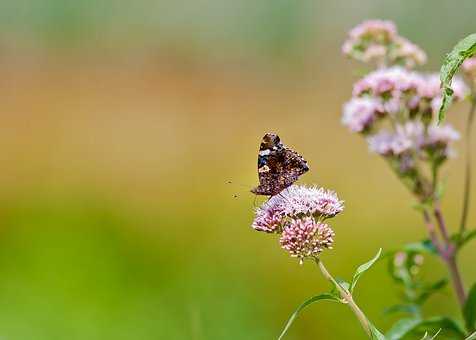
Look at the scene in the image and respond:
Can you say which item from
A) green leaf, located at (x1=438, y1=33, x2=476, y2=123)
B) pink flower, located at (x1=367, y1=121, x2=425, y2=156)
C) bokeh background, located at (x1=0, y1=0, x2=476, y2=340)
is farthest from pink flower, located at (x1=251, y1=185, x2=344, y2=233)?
pink flower, located at (x1=367, y1=121, x2=425, y2=156)

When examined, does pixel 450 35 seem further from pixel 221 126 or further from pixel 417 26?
pixel 221 126

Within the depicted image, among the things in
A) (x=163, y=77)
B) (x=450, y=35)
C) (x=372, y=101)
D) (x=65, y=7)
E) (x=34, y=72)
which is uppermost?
(x=65, y=7)

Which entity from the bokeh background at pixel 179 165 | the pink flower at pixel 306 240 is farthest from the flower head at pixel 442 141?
the pink flower at pixel 306 240

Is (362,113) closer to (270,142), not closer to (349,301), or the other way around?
(270,142)

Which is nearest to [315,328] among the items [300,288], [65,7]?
[300,288]

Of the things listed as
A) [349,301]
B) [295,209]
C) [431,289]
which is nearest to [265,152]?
[295,209]

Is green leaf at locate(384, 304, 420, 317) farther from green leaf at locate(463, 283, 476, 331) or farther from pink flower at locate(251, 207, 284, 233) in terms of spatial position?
pink flower at locate(251, 207, 284, 233)

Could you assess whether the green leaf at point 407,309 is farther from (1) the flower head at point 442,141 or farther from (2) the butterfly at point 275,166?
(2) the butterfly at point 275,166
